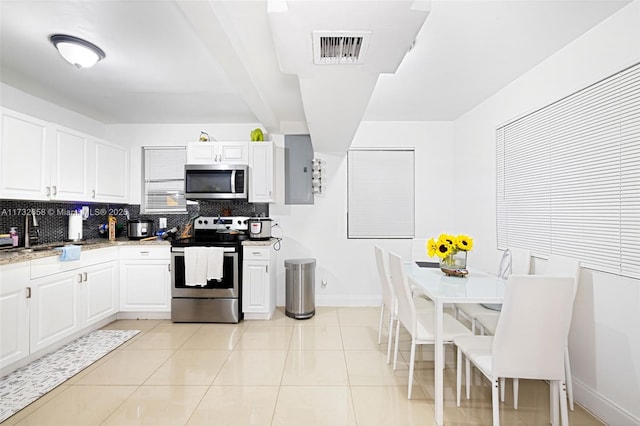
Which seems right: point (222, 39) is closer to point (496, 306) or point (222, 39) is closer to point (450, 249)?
point (450, 249)

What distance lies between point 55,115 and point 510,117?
198 inches

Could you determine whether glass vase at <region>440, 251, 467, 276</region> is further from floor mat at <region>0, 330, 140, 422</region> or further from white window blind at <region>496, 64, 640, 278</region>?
floor mat at <region>0, 330, 140, 422</region>

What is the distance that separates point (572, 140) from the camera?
227 centimetres

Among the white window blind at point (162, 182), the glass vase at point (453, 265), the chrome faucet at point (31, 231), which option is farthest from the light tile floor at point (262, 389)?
the white window blind at point (162, 182)

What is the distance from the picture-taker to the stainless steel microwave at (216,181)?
150 inches

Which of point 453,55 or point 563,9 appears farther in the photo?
point 453,55

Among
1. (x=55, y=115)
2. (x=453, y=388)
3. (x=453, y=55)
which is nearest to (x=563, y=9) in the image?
(x=453, y=55)

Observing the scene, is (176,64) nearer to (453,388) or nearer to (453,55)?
(453,55)

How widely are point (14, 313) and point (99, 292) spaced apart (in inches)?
37.4

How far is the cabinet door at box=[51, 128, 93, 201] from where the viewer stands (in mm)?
3021

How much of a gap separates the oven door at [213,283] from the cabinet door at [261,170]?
0.83m

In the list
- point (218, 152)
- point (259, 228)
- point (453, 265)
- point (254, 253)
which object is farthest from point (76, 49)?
point (453, 265)

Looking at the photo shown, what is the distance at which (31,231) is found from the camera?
316cm

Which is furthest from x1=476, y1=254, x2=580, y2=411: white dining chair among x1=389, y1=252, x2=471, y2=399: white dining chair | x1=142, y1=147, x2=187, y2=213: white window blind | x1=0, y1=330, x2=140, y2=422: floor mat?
x1=142, y1=147, x2=187, y2=213: white window blind
